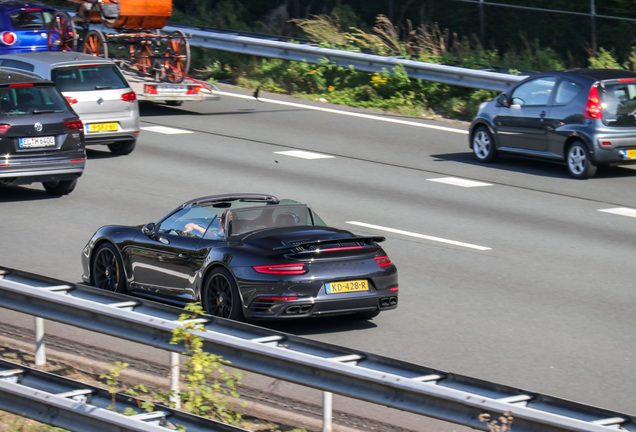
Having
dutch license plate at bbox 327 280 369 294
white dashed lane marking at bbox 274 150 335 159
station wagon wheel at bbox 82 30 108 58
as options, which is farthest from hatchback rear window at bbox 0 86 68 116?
dutch license plate at bbox 327 280 369 294

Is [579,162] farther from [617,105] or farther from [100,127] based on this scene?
[100,127]

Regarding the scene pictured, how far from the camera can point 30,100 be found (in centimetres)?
1498

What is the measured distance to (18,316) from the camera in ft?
31.7

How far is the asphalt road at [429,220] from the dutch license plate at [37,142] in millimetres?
863

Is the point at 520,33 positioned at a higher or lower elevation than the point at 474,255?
higher

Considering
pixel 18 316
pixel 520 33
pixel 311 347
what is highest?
pixel 520 33

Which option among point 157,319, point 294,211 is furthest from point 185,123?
point 157,319

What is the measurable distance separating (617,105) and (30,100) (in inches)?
350

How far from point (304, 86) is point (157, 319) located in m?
19.1

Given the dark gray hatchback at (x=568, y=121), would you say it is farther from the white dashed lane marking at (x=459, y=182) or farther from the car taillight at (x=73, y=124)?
the car taillight at (x=73, y=124)

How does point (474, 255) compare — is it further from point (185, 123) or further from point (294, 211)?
point (185, 123)

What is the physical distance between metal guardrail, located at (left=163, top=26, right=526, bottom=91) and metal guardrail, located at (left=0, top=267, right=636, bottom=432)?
15533 millimetres

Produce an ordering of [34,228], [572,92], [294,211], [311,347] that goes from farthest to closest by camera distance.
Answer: [572,92] < [34,228] < [294,211] < [311,347]

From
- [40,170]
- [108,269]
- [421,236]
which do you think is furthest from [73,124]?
[421,236]
